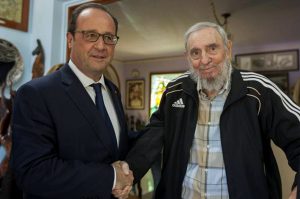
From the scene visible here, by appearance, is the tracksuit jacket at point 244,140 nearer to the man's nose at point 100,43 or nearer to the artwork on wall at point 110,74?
the man's nose at point 100,43

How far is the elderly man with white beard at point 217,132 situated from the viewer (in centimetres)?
107

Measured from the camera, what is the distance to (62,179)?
0.86 metres

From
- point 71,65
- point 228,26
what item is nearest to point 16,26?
point 71,65

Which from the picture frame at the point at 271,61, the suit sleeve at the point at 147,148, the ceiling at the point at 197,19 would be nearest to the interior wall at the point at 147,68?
the ceiling at the point at 197,19

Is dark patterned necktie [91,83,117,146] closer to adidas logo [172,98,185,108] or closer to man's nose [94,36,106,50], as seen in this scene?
man's nose [94,36,106,50]

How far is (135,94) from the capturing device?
22.3 ft

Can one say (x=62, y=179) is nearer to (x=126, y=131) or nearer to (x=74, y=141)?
(x=74, y=141)

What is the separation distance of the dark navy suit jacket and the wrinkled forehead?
53 centimetres

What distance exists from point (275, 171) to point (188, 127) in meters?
0.39

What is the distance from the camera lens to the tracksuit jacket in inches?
41.6

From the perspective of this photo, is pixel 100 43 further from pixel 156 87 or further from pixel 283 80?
pixel 156 87

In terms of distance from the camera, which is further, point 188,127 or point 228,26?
point 228,26

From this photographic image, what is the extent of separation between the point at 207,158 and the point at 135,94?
18.7 ft

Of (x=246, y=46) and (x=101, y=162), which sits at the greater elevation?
(x=246, y=46)
